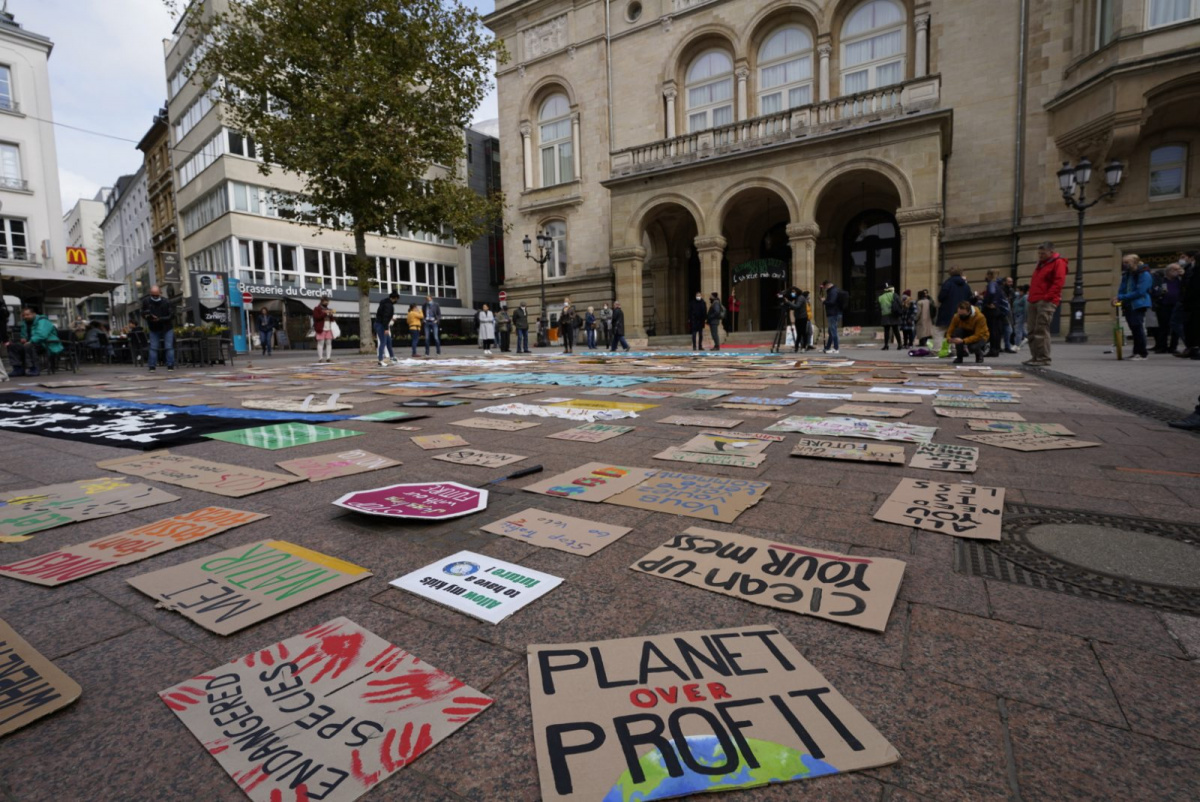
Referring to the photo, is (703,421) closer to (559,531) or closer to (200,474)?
(559,531)

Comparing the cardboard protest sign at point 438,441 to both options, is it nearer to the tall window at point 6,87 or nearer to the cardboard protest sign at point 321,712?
the cardboard protest sign at point 321,712

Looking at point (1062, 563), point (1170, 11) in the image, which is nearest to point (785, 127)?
point (1170, 11)

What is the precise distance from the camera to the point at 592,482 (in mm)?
3076

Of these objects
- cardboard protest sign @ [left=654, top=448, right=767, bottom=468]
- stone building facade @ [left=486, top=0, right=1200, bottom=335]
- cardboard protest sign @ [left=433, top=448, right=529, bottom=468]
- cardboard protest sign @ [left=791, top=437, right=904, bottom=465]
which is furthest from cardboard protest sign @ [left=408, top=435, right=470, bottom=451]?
stone building facade @ [left=486, top=0, right=1200, bottom=335]

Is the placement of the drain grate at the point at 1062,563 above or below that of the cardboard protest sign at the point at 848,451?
below

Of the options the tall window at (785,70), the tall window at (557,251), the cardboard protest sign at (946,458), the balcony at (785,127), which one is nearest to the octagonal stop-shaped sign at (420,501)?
the cardboard protest sign at (946,458)

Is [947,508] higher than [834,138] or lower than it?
lower

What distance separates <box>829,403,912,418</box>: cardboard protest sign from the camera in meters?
4.96

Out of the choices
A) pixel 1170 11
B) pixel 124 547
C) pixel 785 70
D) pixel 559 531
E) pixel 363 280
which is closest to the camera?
pixel 124 547

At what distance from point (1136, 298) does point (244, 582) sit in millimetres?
13973

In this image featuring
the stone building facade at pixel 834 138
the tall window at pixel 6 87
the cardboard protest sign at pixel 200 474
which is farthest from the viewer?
the tall window at pixel 6 87

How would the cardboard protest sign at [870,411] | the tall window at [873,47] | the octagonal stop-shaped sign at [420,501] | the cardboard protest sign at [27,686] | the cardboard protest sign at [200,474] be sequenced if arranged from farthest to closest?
the tall window at [873,47] → the cardboard protest sign at [870,411] → the cardboard protest sign at [200,474] → the octagonal stop-shaped sign at [420,501] → the cardboard protest sign at [27,686]

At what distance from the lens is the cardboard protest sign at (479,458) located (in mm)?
3576

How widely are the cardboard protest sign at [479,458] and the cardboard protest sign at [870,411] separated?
10.1 ft
